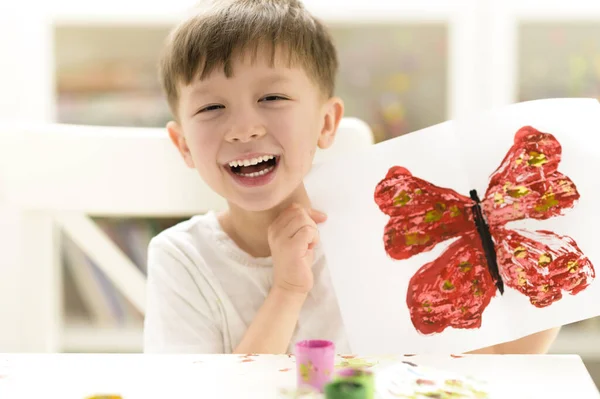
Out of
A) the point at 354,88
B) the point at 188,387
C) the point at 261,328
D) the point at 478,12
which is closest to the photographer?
the point at 188,387

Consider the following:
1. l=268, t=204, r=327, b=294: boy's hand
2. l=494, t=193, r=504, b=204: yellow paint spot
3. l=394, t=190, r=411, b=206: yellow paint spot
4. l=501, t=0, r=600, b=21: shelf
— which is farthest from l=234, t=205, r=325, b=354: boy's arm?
l=501, t=0, r=600, b=21: shelf

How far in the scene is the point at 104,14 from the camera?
203 centimetres

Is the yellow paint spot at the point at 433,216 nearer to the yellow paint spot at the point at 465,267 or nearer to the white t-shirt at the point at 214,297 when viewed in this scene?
the yellow paint spot at the point at 465,267

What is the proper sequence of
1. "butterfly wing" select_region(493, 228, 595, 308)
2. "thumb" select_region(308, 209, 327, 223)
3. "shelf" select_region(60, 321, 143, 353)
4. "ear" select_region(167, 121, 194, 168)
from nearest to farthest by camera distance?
"butterfly wing" select_region(493, 228, 595, 308), "thumb" select_region(308, 209, 327, 223), "ear" select_region(167, 121, 194, 168), "shelf" select_region(60, 321, 143, 353)

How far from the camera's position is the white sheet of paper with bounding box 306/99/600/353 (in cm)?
81

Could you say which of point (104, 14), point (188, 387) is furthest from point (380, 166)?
point (104, 14)

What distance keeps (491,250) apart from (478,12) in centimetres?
130

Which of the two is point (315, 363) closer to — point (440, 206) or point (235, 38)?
point (440, 206)

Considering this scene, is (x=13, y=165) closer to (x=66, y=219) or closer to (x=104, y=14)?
(x=66, y=219)

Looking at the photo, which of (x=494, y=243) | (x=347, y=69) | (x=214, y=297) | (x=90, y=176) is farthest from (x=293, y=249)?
(x=347, y=69)

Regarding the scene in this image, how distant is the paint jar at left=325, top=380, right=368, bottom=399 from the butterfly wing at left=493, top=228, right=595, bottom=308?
1.09 feet

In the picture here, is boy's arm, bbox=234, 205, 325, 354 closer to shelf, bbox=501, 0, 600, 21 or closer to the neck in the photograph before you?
the neck

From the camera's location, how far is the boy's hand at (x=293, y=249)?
3.12 ft

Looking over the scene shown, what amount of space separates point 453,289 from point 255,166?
0.30 m
